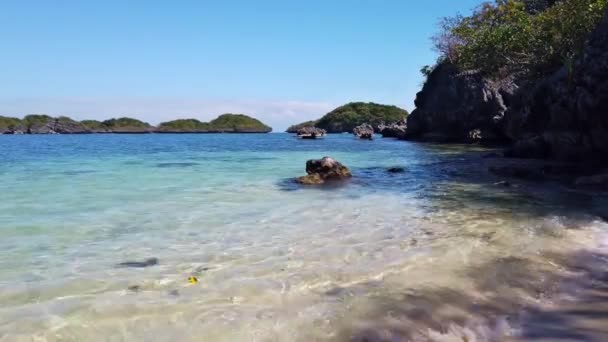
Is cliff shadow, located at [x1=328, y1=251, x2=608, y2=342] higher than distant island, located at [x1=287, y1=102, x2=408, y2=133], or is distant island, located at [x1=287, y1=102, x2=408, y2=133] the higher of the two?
distant island, located at [x1=287, y1=102, x2=408, y2=133]

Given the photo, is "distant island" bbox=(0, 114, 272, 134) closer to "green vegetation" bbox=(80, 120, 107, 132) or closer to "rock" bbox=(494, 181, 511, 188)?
"green vegetation" bbox=(80, 120, 107, 132)

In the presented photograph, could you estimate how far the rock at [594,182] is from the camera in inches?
524

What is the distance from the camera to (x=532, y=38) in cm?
2516

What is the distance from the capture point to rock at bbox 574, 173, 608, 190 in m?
13.3

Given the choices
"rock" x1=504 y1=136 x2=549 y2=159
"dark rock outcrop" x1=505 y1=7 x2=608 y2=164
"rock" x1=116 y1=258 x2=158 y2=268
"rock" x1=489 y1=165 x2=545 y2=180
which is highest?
"dark rock outcrop" x1=505 y1=7 x2=608 y2=164

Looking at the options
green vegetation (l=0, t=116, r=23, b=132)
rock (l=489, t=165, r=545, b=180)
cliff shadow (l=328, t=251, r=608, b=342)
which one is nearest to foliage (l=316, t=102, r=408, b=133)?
green vegetation (l=0, t=116, r=23, b=132)

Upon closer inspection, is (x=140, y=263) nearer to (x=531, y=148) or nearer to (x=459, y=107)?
(x=531, y=148)

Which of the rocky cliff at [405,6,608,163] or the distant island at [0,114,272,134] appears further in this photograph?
the distant island at [0,114,272,134]

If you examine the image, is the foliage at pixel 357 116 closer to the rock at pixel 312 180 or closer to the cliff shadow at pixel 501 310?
the rock at pixel 312 180

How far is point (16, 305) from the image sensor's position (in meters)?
5.25

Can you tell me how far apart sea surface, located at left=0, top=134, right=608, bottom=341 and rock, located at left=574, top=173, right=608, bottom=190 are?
0.82 meters

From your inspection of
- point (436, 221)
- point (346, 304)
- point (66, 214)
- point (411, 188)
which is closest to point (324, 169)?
point (411, 188)

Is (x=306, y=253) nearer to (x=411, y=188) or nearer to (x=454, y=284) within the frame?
(x=454, y=284)

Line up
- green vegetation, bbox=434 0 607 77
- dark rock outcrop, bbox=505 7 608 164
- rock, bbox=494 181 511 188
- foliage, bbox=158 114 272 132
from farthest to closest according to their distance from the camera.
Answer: foliage, bbox=158 114 272 132, green vegetation, bbox=434 0 607 77, dark rock outcrop, bbox=505 7 608 164, rock, bbox=494 181 511 188
